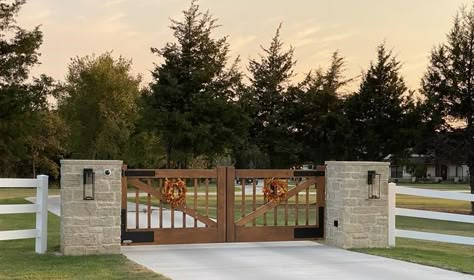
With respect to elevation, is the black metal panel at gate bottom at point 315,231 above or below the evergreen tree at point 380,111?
below

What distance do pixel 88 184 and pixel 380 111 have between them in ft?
61.5

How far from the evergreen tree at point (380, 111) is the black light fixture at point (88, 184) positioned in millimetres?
17951

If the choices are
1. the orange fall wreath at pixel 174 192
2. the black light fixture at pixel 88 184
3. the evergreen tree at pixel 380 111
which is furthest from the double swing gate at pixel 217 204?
the evergreen tree at pixel 380 111

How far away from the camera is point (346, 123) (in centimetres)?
2627

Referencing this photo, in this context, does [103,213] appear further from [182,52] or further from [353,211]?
[182,52]

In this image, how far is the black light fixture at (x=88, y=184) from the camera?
9.78 metres

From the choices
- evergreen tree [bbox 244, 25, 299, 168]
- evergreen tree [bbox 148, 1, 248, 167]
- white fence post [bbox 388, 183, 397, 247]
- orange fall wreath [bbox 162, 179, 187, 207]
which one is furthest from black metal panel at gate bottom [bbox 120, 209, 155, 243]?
evergreen tree [bbox 244, 25, 299, 168]

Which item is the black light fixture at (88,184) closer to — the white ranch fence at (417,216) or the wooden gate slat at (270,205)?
the wooden gate slat at (270,205)

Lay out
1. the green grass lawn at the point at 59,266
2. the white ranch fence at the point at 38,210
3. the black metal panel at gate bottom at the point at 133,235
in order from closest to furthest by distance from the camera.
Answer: the green grass lawn at the point at 59,266, the white ranch fence at the point at 38,210, the black metal panel at gate bottom at the point at 133,235

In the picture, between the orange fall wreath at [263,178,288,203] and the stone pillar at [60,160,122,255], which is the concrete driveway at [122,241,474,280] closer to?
the stone pillar at [60,160,122,255]

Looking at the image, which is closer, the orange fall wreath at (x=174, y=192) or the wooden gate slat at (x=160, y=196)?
the wooden gate slat at (x=160, y=196)

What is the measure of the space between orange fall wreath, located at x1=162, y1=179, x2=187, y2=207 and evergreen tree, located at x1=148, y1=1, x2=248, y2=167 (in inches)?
457

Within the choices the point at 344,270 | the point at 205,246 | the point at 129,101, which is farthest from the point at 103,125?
the point at 344,270

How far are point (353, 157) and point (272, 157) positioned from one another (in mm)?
3624
